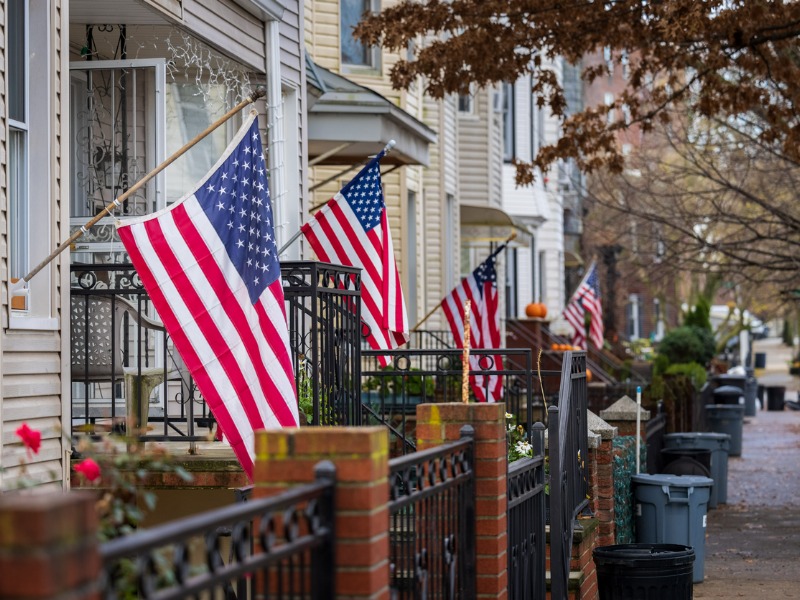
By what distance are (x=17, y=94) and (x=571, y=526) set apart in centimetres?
433

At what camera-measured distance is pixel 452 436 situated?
5.98 m

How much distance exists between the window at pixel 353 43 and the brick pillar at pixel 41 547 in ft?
55.2

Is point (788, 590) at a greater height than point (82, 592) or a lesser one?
lesser

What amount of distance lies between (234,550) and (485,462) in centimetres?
278

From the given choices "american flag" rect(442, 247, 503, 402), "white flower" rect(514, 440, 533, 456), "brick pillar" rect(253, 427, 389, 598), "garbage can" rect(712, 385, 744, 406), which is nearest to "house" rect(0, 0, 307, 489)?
"brick pillar" rect(253, 427, 389, 598)

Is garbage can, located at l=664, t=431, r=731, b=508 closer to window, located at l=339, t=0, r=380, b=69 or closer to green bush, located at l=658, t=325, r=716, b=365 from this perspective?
window, located at l=339, t=0, r=380, b=69

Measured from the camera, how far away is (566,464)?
330 inches

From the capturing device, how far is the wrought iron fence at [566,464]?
7.78 meters

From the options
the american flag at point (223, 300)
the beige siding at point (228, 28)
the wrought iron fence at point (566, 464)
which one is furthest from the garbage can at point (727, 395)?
the american flag at point (223, 300)

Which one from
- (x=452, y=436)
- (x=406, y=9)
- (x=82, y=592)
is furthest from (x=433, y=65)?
(x=82, y=592)

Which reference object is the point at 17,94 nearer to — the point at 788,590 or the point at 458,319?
the point at 788,590

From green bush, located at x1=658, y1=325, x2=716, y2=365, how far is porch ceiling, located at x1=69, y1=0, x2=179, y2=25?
102 feet

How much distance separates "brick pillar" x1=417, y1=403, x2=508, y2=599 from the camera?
19.5ft

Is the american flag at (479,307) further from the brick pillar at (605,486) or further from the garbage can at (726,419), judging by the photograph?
the garbage can at (726,419)
